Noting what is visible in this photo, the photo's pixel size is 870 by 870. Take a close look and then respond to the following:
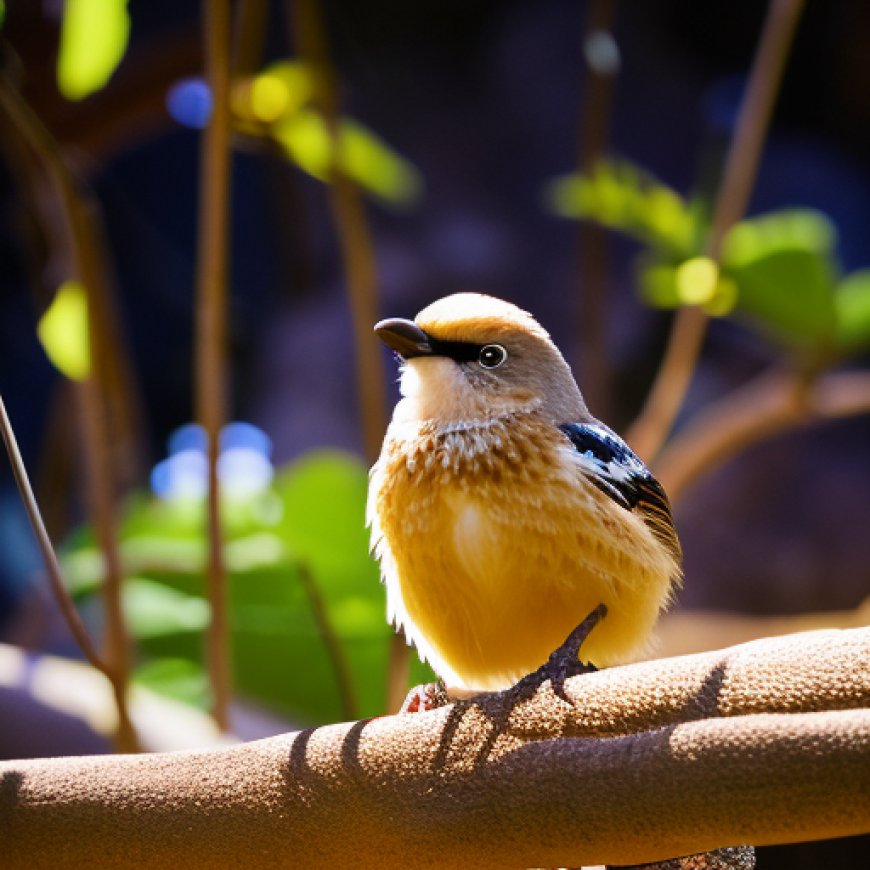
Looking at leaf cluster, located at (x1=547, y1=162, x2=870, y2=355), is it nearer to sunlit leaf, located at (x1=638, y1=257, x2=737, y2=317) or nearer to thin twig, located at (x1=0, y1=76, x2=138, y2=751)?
sunlit leaf, located at (x1=638, y1=257, x2=737, y2=317)

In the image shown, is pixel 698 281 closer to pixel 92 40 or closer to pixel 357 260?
pixel 357 260

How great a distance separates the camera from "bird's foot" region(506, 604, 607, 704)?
72cm

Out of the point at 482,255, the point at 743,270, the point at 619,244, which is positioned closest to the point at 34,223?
the point at 743,270

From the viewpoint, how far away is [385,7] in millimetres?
4594

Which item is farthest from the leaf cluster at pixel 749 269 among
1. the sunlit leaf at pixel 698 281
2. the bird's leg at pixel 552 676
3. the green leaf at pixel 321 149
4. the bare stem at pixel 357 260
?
the bird's leg at pixel 552 676

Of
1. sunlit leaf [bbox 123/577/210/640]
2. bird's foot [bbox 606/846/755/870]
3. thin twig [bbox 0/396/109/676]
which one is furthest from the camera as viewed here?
sunlit leaf [bbox 123/577/210/640]

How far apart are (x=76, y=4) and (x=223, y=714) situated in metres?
0.86

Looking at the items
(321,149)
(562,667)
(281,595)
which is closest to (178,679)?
(281,595)

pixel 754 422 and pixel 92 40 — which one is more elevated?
pixel 754 422

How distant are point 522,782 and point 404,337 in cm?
39

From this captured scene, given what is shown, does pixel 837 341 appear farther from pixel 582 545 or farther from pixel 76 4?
pixel 76 4

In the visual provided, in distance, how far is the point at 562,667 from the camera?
0.77 metres

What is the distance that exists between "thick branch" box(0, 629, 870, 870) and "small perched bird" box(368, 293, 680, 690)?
171 millimetres

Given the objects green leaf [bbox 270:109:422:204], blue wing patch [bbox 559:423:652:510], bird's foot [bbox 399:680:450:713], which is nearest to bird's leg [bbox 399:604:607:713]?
bird's foot [bbox 399:680:450:713]
